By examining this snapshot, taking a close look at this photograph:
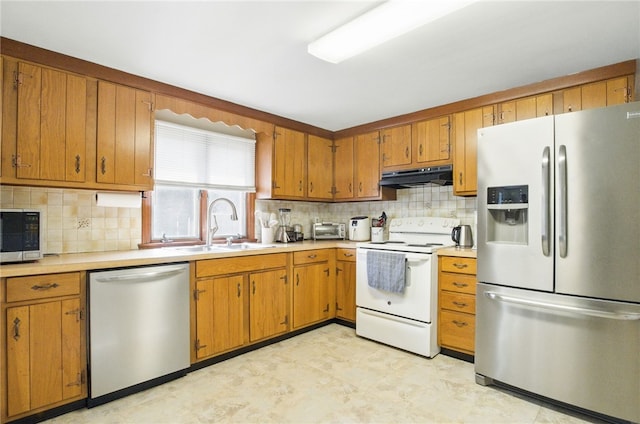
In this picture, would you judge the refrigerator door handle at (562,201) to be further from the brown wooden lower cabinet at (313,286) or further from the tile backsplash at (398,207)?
the brown wooden lower cabinet at (313,286)

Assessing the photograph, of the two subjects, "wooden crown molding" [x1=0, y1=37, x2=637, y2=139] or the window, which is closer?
"wooden crown molding" [x1=0, y1=37, x2=637, y2=139]

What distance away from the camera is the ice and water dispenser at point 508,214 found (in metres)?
2.26

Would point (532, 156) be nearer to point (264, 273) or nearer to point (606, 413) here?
point (606, 413)

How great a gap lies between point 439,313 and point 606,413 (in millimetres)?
1197

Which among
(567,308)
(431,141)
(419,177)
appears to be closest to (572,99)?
(431,141)

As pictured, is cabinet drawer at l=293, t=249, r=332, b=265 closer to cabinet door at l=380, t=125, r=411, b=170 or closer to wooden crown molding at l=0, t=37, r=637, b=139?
cabinet door at l=380, t=125, r=411, b=170

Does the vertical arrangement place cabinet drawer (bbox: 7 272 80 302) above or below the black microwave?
below

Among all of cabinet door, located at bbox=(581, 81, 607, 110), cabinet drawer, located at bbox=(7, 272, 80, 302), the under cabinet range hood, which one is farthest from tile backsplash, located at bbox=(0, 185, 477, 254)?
cabinet door, located at bbox=(581, 81, 607, 110)

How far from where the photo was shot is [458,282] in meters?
2.80

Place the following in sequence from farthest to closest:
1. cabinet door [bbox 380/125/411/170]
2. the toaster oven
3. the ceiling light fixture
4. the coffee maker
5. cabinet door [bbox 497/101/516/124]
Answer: the toaster oven < the coffee maker < cabinet door [bbox 380/125/411/170] < cabinet door [bbox 497/101/516/124] < the ceiling light fixture

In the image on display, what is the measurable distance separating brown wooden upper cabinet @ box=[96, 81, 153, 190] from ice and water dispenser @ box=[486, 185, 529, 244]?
8.74 feet

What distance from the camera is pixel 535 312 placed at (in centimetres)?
216

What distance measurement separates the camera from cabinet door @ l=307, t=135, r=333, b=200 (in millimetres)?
4051

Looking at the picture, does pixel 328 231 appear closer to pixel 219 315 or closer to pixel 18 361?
pixel 219 315
